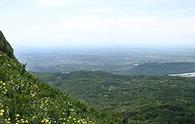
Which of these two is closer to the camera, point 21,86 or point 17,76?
point 21,86

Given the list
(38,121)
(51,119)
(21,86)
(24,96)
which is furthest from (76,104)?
(38,121)

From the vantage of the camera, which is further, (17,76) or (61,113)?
(17,76)

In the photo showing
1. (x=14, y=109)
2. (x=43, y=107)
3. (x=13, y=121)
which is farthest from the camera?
(x=43, y=107)

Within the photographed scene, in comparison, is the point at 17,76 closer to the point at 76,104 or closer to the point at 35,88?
the point at 35,88

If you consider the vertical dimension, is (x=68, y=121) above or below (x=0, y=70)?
below

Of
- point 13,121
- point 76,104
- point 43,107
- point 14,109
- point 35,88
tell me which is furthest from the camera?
point 76,104

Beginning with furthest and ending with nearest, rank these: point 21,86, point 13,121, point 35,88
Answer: point 35,88 → point 21,86 → point 13,121

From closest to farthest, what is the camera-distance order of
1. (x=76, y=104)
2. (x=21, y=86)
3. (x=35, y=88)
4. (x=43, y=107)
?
(x=43, y=107) < (x=21, y=86) < (x=35, y=88) < (x=76, y=104)

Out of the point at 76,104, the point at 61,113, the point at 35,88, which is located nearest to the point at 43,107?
the point at 61,113

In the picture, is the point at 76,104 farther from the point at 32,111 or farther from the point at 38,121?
the point at 38,121

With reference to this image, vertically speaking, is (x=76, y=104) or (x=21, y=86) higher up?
(x=21, y=86)
